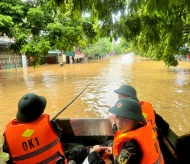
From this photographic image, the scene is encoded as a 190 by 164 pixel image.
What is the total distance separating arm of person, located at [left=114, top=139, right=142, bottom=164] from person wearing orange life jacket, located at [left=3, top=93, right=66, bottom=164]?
36.6 inches

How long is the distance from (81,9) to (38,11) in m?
11.2

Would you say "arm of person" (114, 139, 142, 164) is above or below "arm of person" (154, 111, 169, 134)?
above

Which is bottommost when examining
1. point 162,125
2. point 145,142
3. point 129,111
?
point 162,125

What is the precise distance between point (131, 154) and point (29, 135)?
1083mm

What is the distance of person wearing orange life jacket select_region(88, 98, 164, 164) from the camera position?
70.4 inches

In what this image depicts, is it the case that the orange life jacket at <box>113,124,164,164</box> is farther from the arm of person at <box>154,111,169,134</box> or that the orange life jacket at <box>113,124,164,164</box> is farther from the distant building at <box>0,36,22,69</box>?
the distant building at <box>0,36,22,69</box>

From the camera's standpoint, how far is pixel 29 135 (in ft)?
7.59

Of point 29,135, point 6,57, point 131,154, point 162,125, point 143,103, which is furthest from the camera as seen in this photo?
point 6,57

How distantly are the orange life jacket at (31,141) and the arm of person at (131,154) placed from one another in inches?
36.5

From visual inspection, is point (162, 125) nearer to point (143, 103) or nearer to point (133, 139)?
point (143, 103)

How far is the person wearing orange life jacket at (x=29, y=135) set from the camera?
2316 millimetres

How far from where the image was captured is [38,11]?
43.7 feet

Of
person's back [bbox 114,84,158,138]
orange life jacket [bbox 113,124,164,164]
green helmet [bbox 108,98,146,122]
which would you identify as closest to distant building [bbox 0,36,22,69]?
person's back [bbox 114,84,158,138]

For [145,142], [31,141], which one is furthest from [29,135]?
[145,142]
